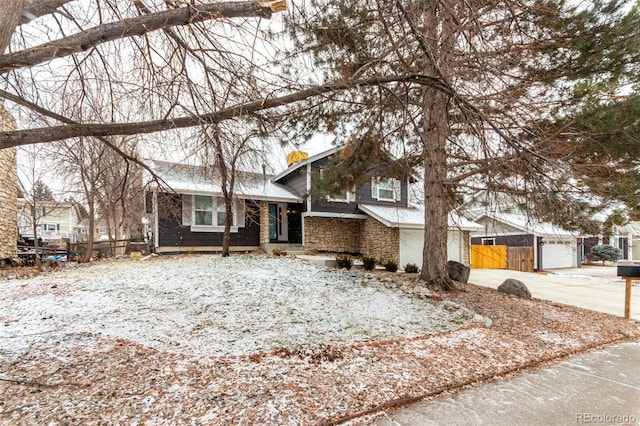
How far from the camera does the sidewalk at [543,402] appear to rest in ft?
8.24

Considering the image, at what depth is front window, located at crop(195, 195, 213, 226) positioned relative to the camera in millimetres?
12594

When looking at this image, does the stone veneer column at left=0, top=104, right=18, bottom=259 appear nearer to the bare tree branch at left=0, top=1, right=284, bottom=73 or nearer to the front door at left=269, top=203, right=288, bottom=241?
the front door at left=269, top=203, right=288, bottom=241

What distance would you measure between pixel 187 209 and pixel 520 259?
16.9m

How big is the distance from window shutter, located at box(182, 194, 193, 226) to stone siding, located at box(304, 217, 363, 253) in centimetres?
477

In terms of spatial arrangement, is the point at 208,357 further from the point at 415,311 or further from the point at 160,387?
the point at 415,311

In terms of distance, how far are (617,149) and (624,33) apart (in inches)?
74.3

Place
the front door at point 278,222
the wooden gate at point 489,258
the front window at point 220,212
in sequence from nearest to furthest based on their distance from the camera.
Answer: the front window at point 220,212, the front door at point 278,222, the wooden gate at point 489,258

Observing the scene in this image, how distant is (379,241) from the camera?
14.4m

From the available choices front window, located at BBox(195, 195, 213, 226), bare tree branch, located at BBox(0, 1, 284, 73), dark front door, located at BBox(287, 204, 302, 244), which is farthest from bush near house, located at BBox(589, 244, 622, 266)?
bare tree branch, located at BBox(0, 1, 284, 73)

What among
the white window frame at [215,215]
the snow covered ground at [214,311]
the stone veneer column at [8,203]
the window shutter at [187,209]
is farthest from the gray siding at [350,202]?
the stone veneer column at [8,203]

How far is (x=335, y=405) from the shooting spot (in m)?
2.59

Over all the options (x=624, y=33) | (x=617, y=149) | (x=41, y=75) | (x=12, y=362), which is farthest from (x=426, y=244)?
(x=41, y=75)

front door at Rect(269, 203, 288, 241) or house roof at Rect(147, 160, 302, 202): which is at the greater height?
house roof at Rect(147, 160, 302, 202)

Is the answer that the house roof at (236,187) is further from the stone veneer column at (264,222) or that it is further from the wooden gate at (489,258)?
the wooden gate at (489,258)
